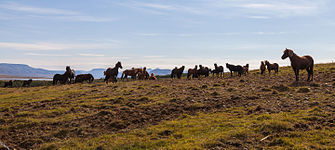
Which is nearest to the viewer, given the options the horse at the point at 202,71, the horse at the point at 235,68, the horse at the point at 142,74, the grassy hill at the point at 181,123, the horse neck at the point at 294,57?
the grassy hill at the point at 181,123

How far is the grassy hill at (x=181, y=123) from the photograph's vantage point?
7.94 meters

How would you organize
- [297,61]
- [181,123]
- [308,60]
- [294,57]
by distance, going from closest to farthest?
[181,123] < [297,61] < [294,57] < [308,60]

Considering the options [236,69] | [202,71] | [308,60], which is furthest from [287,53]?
[202,71]

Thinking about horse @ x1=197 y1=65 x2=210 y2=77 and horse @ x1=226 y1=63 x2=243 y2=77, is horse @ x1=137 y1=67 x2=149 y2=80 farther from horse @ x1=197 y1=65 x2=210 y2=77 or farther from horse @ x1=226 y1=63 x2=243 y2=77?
horse @ x1=226 y1=63 x2=243 y2=77

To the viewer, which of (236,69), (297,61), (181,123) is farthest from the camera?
(236,69)

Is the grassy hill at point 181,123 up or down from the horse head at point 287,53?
down

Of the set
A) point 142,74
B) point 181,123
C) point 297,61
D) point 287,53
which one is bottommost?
point 181,123

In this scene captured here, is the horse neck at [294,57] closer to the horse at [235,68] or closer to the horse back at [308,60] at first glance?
the horse back at [308,60]

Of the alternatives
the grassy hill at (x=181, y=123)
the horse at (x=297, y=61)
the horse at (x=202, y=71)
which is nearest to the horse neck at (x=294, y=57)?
the horse at (x=297, y=61)

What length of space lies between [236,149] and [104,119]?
6.62m

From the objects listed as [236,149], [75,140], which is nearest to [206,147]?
[236,149]

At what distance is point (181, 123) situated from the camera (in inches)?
402

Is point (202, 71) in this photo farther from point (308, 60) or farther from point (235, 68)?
point (308, 60)

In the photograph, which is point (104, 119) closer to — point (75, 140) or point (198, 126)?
point (75, 140)
